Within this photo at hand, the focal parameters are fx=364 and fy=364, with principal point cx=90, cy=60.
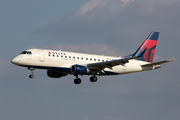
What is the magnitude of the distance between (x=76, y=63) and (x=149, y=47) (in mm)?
16966

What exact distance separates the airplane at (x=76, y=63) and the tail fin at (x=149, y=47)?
0.96 metres

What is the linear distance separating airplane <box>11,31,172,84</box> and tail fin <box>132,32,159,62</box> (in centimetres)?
96

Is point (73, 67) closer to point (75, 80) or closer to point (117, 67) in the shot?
point (75, 80)

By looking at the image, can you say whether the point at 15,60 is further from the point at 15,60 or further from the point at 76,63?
the point at 76,63

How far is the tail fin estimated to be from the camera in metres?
65.7

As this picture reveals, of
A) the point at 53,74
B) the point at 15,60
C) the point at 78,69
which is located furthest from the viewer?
the point at 53,74

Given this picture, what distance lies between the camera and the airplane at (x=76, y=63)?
5341cm

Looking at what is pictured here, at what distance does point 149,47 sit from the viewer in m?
66.8

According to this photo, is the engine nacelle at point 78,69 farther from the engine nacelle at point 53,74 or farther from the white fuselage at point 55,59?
the engine nacelle at point 53,74

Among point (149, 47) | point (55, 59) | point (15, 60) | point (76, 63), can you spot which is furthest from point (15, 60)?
point (149, 47)

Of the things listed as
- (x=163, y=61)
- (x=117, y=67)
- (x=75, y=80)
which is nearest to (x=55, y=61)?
(x=75, y=80)

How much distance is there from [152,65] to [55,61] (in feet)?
58.2

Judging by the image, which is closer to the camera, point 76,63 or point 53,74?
point 76,63

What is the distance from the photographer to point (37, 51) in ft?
178
